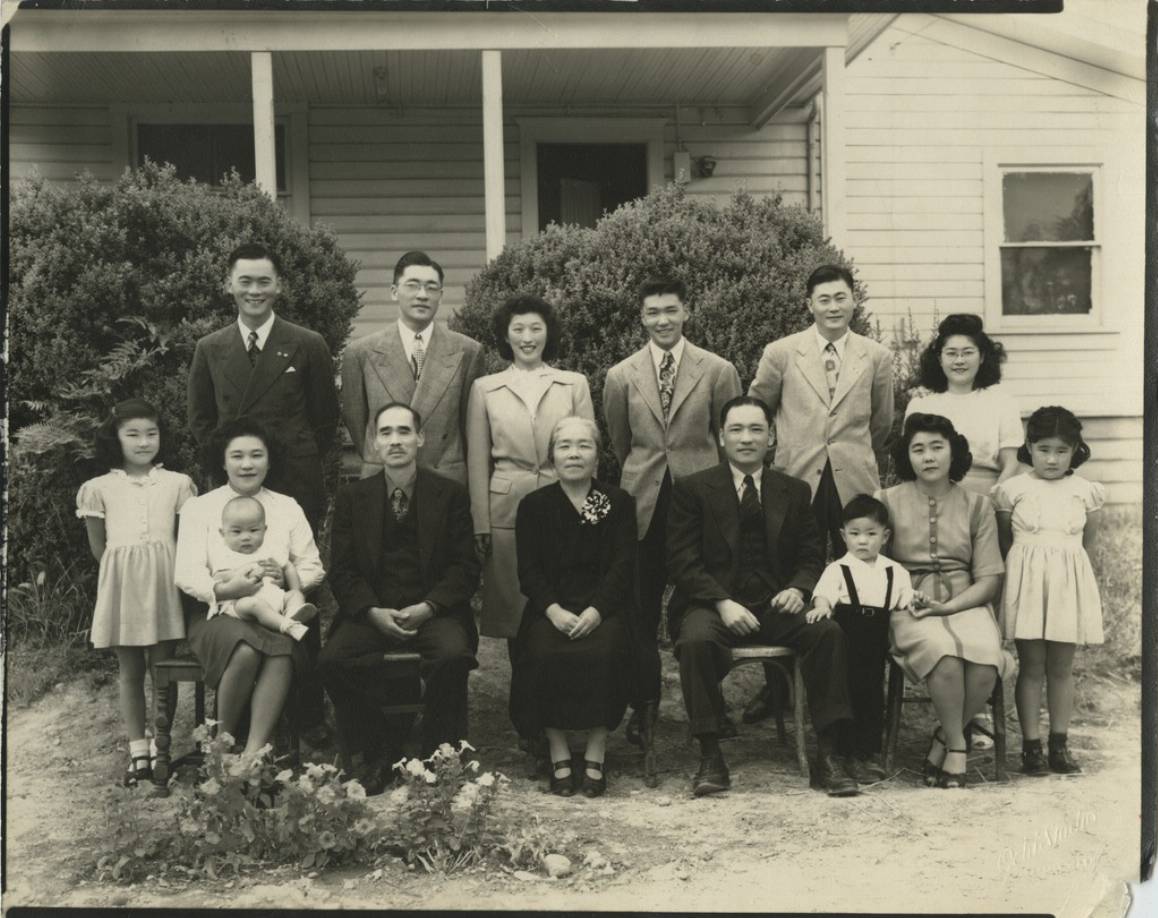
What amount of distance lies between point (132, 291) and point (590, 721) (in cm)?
329

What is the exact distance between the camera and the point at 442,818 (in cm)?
400

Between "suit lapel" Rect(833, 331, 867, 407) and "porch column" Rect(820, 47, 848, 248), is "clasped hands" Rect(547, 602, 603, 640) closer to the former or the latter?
"suit lapel" Rect(833, 331, 867, 407)

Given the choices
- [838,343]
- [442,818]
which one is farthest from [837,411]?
[442,818]

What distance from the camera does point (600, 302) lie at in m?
6.47

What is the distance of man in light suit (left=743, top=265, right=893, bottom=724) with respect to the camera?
16.4 ft

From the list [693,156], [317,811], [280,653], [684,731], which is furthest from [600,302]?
[693,156]

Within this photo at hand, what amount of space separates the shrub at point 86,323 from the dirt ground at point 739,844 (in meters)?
1.21

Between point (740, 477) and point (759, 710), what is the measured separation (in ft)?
4.30

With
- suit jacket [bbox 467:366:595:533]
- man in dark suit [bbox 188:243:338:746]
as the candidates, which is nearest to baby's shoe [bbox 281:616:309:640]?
man in dark suit [bbox 188:243:338:746]

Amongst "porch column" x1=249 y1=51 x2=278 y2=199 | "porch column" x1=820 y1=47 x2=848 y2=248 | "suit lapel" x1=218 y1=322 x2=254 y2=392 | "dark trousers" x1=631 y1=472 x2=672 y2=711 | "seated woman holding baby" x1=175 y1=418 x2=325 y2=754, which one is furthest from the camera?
"porch column" x1=820 y1=47 x2=848 y2=248

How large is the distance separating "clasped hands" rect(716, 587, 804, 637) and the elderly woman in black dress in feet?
1.33

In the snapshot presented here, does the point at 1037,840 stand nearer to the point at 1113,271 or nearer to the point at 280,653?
the point at 1113,271

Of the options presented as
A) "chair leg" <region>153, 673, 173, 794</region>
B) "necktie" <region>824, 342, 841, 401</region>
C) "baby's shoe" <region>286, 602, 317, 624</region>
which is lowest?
"chair leg" <region>153, 673, 173, 794</region>

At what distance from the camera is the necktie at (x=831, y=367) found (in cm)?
504
